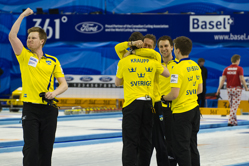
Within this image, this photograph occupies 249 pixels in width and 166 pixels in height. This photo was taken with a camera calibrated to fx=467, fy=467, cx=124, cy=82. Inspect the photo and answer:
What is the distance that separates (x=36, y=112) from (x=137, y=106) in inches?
43.5

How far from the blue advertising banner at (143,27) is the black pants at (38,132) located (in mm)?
15538

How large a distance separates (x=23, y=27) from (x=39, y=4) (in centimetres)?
139

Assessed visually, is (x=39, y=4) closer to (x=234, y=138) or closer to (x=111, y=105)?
(x=111, y=105)

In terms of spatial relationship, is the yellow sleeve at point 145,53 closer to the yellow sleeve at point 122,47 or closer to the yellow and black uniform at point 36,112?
the yellow sleeve at point 122,47

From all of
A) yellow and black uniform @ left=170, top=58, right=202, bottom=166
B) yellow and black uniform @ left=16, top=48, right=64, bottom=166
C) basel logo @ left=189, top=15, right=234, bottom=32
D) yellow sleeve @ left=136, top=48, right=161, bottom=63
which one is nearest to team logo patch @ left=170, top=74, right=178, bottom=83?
yellow and black uniform @ left=170, top=58, right=202, bottom=166

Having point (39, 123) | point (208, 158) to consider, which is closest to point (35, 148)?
point (39, 123)

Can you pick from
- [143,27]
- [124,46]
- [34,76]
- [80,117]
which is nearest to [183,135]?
[124,46]

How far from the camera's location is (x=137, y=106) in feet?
16.5

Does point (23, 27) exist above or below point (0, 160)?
above

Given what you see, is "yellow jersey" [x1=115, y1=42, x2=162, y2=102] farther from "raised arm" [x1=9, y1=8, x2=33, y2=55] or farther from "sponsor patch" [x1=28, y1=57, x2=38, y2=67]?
"raised arm" [x1=9, y1=8, x2=33, y2=55]

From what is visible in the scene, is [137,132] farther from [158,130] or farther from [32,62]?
[32,62]

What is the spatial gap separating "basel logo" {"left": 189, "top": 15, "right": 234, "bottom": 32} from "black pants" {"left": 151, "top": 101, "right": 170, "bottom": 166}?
14.6 metres

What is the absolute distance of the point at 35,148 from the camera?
450cm


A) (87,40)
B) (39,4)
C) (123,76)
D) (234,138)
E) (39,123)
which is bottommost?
(234,138)
